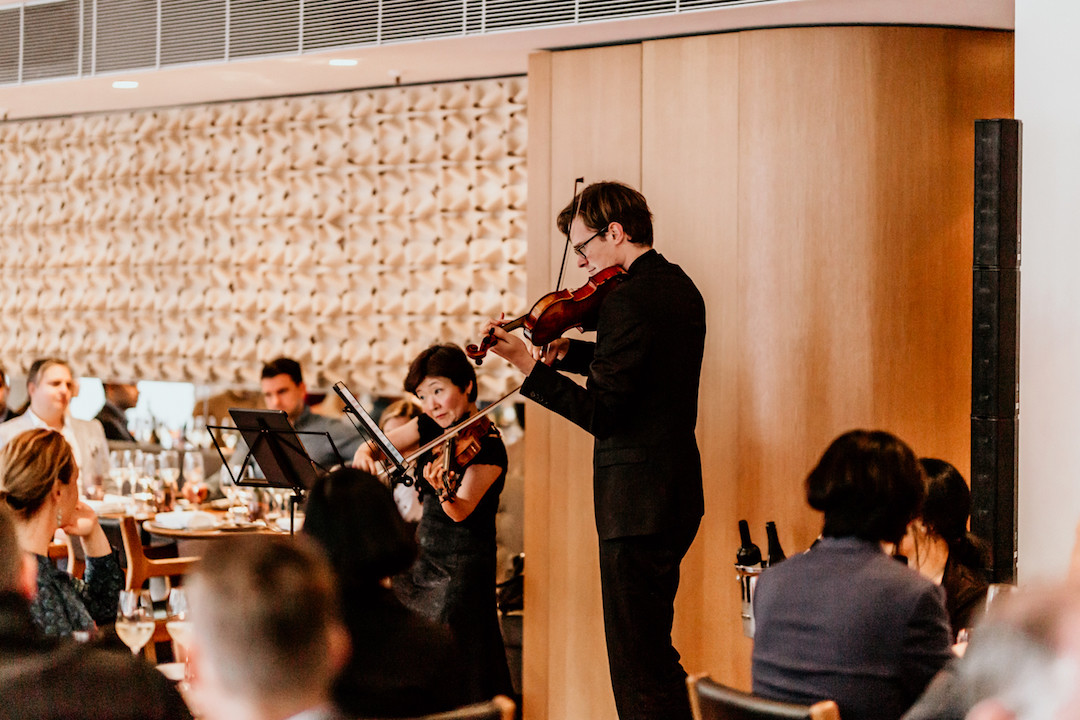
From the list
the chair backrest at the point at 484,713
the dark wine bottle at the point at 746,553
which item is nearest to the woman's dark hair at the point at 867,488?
the chair backrest at the point at 484,713

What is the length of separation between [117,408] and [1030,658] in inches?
233

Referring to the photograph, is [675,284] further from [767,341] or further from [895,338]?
[895,338]

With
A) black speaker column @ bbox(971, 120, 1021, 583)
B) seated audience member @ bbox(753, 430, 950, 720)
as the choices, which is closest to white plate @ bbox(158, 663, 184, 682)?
seated audience member @ bbox(753, 430, 950, 720)

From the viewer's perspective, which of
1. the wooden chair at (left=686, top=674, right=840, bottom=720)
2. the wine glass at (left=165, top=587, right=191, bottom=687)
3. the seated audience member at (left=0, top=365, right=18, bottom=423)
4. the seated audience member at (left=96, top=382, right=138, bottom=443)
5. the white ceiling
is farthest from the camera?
the seated audience member at (left=96, top=382, right=138, bottom=443)

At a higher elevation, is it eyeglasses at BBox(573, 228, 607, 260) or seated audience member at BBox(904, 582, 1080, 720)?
eyeglasses at BBox(573, 228, 607, 260)

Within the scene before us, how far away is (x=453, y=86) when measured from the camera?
18.1ft

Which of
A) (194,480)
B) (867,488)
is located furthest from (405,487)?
(867,488)

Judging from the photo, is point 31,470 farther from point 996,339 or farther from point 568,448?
point 996,339

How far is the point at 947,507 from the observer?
9.84 ft

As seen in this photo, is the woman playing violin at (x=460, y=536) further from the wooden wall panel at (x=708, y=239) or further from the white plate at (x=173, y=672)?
the white plate at (x=173, y=672)

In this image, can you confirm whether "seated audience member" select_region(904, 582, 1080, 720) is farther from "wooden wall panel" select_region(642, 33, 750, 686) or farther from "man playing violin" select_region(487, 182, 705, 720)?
"wooden wall panel" select_region(642, 33, 750, 686)

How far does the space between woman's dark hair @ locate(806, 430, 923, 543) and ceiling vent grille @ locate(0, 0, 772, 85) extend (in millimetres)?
2132

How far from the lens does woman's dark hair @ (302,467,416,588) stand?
2.10 meters

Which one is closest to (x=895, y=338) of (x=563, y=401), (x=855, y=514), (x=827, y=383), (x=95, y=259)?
(x=827, y=383)
